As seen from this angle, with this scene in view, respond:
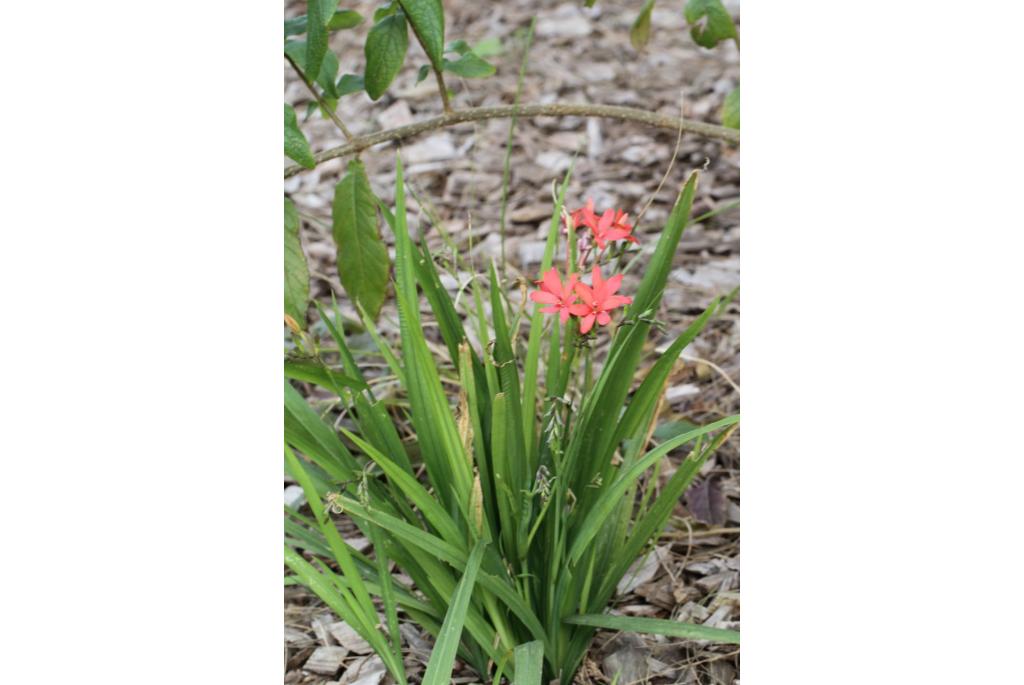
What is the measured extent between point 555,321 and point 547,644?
324 millimetres

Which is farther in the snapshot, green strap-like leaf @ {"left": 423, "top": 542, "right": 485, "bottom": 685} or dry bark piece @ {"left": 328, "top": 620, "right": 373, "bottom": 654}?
dry bark piece @ {"left": 328, "top": 620, "right": 373, "bottom": 654}

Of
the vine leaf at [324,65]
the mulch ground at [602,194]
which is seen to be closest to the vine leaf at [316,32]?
the vine leaf at [324,65]

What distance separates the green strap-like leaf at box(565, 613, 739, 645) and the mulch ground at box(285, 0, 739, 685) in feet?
0.32

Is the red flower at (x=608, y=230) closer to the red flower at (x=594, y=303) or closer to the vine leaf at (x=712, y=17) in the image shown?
the red flower at (x=594, y=303)

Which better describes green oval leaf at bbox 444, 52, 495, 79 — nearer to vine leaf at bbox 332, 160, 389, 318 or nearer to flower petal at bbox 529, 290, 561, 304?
vine leaf at bbox 332, 160, 389, 318

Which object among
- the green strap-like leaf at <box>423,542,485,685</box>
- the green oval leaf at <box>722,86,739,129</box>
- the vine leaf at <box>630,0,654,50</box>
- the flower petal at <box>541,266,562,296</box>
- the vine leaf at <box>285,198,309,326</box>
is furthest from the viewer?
the vine leaf at <box>630,0,654,50</box>

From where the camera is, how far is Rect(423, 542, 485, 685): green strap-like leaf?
817mm

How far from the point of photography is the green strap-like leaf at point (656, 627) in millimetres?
889

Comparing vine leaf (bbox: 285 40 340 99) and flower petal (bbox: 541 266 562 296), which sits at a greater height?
vine leaf (bbox: 285 40 340 99)

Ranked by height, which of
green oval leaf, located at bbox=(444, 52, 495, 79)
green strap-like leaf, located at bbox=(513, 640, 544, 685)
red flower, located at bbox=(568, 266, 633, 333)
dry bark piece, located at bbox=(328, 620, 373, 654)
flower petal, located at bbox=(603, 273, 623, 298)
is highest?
green oval leaf, located at bbox=(444, 52, 495, 79)

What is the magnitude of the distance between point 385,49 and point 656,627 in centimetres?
67

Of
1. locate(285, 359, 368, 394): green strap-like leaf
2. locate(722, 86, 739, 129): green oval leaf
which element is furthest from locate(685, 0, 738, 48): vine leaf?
locate(285, 359, 368, 394): green strap-like leaf
